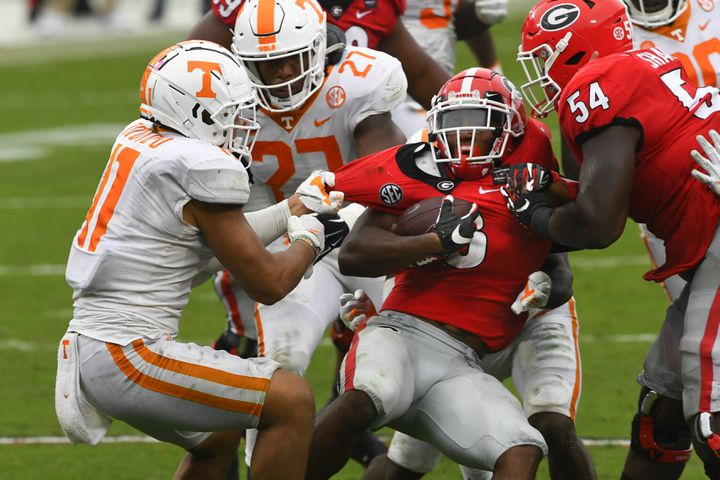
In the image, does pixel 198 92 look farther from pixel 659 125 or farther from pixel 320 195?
pixel 659 125

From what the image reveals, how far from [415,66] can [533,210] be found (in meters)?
1.96

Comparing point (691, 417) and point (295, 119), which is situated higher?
point (295, 119)

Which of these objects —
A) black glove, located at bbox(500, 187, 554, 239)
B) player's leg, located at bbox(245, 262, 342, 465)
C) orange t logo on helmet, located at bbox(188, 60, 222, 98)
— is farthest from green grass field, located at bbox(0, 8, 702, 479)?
orange t logo on helmet, located at bbox(188, 60, 222, 98)

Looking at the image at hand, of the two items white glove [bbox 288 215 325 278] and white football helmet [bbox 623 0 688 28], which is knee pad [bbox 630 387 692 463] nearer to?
white glove [bbox 288 215 325 278]

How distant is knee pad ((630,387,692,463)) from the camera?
4.79m

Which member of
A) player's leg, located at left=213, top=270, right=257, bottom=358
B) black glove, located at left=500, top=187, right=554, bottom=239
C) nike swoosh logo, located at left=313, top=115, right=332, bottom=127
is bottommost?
player's leg, located at left=213, top=270, right=257, bottom=358

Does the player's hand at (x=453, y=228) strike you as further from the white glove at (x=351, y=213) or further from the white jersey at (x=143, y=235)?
the white jersey at (x=143, y=235)

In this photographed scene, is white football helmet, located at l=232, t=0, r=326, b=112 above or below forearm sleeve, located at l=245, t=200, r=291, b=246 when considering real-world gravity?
above

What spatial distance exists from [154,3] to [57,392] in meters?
17.8

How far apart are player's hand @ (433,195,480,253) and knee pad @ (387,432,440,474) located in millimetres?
834

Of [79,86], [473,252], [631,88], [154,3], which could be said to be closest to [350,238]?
[473,252]

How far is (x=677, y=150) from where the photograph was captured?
4.34m

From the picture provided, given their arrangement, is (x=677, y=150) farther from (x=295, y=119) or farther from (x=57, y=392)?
(x=57, y=392)

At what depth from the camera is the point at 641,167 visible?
4.37 meters
